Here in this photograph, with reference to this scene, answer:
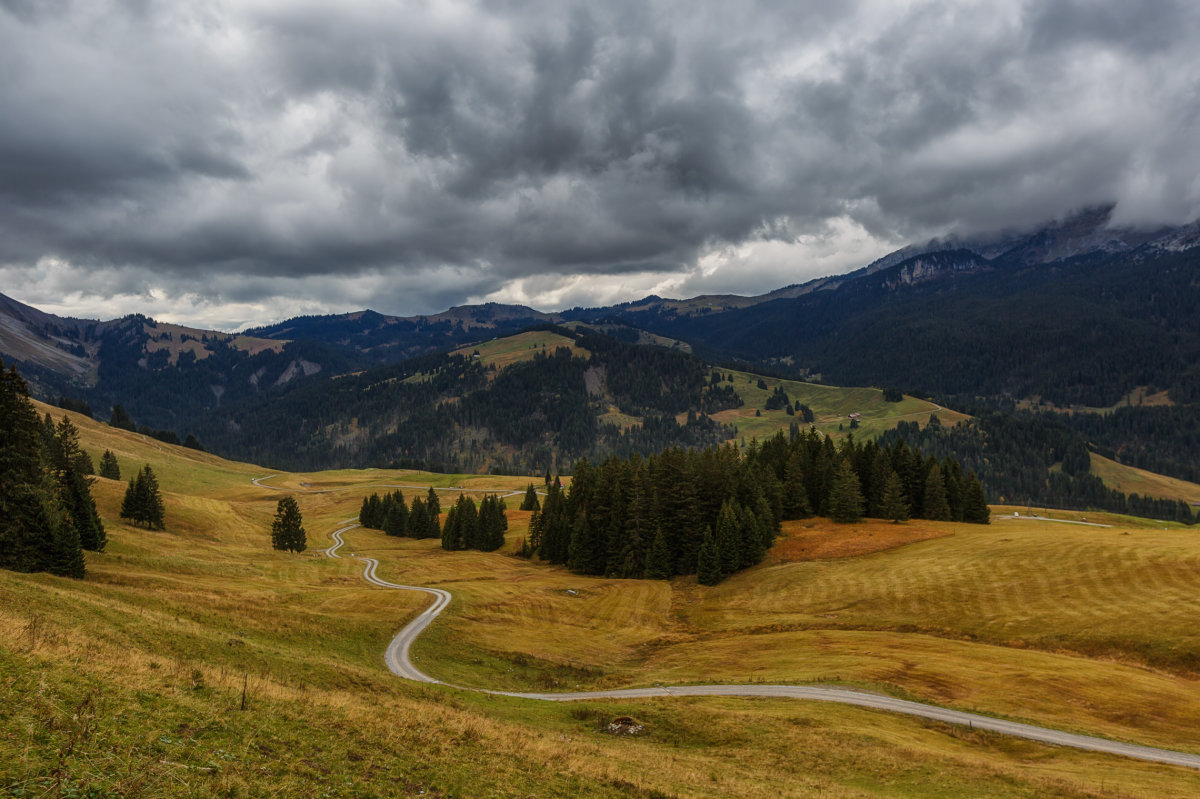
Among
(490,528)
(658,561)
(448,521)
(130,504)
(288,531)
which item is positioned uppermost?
(130,504)

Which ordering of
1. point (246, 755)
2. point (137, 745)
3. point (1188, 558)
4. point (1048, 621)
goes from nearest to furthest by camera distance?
point (137, 745), point (246, 755), point (1048, 621), point (1188, 558)

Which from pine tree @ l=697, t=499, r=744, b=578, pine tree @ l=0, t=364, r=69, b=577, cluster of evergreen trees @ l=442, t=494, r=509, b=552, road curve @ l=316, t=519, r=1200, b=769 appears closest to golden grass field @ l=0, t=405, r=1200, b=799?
road curve @ l=316, t=519, r=1200, b=769

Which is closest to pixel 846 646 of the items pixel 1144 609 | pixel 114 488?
pixel 1144 609

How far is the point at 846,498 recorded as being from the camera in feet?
318

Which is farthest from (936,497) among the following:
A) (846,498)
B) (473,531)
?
(473,531)

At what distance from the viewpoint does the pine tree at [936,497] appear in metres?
104

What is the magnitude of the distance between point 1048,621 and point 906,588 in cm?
1433

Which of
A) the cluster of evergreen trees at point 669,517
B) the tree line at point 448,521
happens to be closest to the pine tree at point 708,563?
the cluster of evergreen trees at point 669,517

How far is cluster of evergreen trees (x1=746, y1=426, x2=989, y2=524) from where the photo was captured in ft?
333

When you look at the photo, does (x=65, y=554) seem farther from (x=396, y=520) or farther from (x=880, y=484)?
(x=880, y=484)

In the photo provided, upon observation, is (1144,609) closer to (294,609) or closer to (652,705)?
(652,705)

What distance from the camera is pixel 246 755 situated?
15.0m

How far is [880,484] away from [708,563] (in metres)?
40.9

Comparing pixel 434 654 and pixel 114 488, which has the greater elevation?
pixel 114 488
